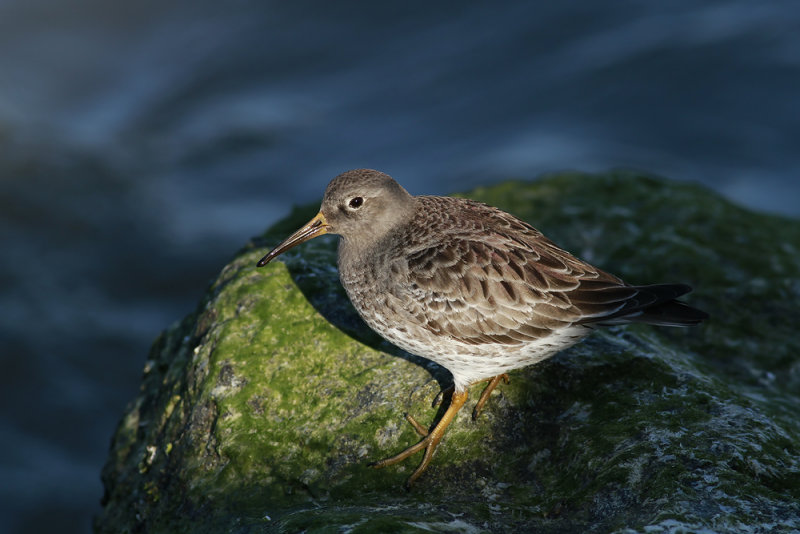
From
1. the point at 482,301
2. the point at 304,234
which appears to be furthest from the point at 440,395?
the point at 304,234

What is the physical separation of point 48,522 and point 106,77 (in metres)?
9.97

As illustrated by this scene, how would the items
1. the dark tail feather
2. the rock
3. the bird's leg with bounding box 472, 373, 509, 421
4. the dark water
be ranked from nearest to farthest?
the rock < the dark tail feather < the bird's leg with bounding box 472, 373, 509, 421 < the dark water

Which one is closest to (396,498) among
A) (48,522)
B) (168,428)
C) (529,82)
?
(168,428)

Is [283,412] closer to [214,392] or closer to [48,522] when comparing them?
[214,392]

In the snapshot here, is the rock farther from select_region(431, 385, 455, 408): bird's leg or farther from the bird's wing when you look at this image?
the bird's wing

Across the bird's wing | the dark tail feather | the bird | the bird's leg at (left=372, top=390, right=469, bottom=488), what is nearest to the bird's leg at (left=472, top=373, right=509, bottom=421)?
the bird

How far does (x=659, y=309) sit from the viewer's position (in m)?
5.51

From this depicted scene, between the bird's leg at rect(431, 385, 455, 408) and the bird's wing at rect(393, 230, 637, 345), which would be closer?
the bird's wing at rect(393, 230, 637, 345)

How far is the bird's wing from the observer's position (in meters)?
5.59

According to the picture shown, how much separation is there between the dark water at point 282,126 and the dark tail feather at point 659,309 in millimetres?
7805

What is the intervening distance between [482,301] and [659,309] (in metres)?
1.24

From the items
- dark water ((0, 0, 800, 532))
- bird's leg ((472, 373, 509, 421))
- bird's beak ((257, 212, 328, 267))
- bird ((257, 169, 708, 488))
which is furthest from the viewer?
dark water ((0, 0, 800, 532))

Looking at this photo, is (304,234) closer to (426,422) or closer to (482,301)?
(482,301)

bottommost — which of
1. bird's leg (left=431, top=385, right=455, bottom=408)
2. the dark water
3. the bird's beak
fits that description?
bird's leg (left=431, top=385, right=455, bottom=408)
